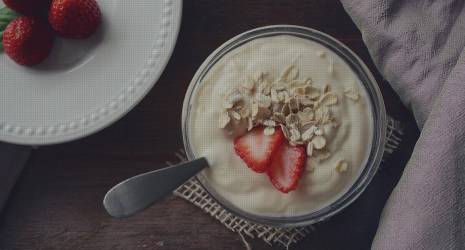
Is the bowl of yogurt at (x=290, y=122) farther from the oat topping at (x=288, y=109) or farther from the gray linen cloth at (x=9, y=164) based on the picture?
the gray linen cloth at (x=9, y=164)

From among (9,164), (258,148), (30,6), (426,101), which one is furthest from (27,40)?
(426,101)

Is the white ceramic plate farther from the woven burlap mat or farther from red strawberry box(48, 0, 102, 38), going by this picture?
the woven burlap mat

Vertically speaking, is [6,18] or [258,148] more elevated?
[6,18]

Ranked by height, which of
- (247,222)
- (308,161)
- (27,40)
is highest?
(27,40)

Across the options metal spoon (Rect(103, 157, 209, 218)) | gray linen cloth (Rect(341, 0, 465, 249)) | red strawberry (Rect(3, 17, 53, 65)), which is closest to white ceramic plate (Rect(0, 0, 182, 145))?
red strawberry (Rect(3, 17, 53, 65))

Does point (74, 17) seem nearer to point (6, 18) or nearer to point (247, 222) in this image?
point (6, 18)

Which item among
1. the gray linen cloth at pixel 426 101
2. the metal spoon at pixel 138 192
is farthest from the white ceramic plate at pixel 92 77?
the gray linen cloth at pixel 426 101

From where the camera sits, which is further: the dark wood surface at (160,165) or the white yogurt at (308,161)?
the dark wood surface at (160,165)
